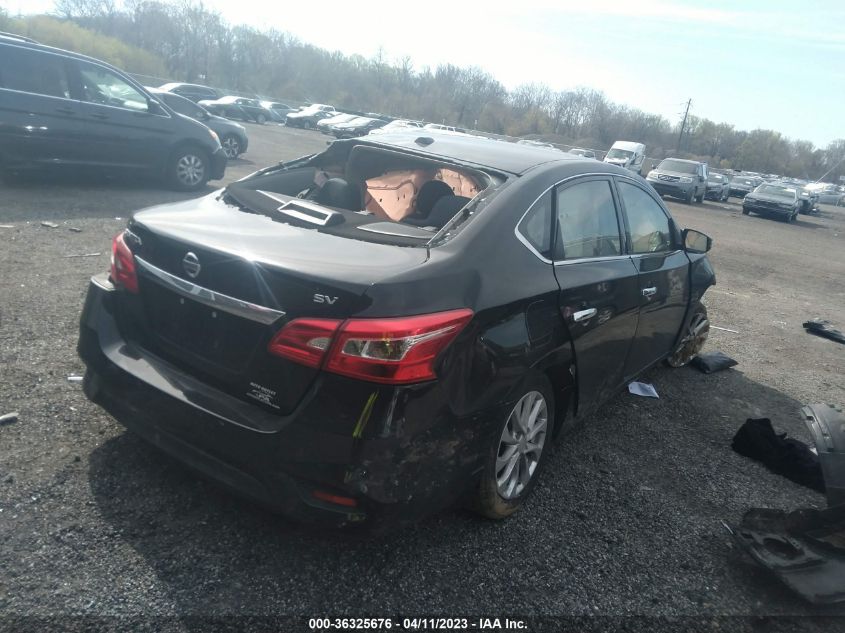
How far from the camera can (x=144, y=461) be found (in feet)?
10.0

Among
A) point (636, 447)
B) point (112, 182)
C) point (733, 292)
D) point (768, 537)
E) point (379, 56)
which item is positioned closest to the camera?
point (768, 537)

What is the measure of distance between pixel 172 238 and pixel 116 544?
1256mm

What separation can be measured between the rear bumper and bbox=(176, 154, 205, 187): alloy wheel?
8812 millimetres

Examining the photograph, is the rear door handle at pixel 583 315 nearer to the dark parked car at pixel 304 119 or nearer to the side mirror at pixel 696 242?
the side mirror at pixel 696 242

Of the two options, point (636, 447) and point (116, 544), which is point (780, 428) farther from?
point (116, 544)

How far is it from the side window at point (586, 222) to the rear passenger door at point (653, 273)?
0.24m

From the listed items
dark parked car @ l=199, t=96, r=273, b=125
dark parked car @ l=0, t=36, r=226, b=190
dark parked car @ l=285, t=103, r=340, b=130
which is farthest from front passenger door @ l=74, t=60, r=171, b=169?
dark parked car @ l=285, t=103, r=340, b=130

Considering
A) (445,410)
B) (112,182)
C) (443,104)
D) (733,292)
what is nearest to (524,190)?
(445,410)

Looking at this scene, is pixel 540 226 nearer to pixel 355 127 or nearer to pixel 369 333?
pixel 369 333

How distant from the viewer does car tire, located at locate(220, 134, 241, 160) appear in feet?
55.8

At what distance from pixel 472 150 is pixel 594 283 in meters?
1.02

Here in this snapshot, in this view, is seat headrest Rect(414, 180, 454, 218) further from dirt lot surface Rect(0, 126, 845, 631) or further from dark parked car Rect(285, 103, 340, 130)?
dark parked car Rect(285, 103, 340, 130)

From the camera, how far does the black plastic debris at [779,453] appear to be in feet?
13.0

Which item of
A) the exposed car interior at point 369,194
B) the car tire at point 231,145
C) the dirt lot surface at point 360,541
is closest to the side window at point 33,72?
the dirt lot surface at point 360,541
